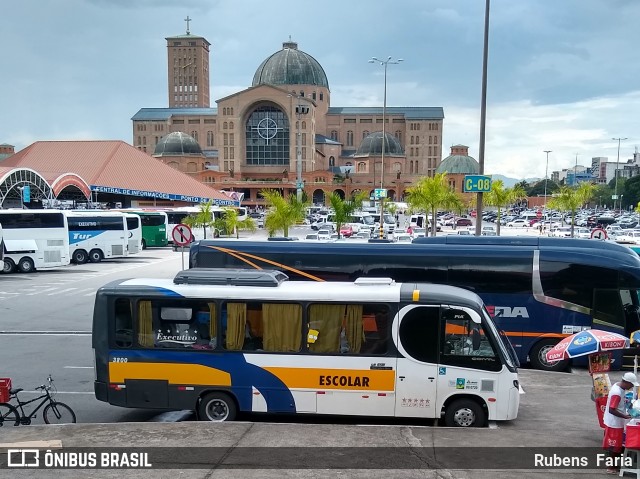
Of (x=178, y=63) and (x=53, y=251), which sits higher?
(x=178, y=63)

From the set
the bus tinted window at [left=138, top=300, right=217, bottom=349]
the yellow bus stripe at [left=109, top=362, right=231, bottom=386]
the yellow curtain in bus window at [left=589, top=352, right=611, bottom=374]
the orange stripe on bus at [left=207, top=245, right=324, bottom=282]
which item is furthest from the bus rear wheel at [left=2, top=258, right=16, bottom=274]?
the yellow curtain in bus window at [left=589, top=352, right=611, bottom=374]

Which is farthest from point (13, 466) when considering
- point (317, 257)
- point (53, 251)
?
point (53, 251)

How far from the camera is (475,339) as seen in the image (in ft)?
31.7

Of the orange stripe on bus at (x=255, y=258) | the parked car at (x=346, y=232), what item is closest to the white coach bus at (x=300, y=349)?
the orange stripe on bus at (x=255, y=258)

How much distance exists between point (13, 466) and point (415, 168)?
117693 mm

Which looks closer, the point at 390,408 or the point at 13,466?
the point at 13,466

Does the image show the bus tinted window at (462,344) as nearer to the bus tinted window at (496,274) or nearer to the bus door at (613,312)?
the bus tinted window at (496,274)

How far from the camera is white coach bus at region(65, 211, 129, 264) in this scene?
35812 mm

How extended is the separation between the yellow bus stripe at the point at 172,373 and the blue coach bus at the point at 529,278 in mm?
5282

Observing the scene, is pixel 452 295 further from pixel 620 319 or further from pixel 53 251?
pixel 53 251

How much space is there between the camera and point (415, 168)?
12188cm

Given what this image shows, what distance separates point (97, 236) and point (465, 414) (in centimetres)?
3130

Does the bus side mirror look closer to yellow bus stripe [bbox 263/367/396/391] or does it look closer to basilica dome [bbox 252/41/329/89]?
yellow bus stripe [bbox 263/367/396/391]

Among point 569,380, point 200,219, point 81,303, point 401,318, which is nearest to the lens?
point 401,318
